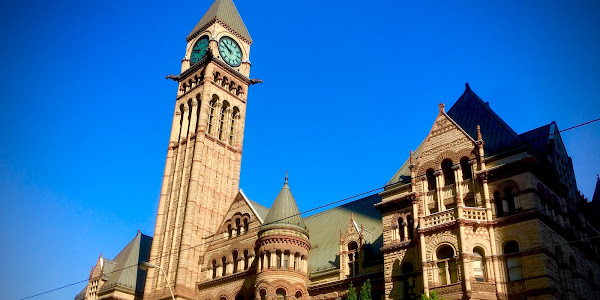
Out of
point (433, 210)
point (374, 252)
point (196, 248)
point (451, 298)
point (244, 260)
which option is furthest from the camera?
point (196, 248)

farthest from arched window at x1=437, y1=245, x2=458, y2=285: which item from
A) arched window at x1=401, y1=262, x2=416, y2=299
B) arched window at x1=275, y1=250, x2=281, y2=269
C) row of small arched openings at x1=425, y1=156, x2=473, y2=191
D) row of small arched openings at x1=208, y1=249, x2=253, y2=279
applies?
row of small arched openings at x1=208, y1=249, x2=253, y2=279

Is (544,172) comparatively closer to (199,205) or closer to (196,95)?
(199,205)

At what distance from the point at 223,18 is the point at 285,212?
3126cm

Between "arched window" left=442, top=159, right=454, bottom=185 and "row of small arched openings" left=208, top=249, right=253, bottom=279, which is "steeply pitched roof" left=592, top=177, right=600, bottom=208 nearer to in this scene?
"arched window" left=442, top=159, right=454, bottom=185

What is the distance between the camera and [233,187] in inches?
2419

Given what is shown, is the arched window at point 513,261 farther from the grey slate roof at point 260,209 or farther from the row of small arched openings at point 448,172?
the grey slate roof at point 260,209

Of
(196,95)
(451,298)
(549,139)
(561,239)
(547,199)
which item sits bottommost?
(451,298)

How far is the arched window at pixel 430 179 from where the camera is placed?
125ft

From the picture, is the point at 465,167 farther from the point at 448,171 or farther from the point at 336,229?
the point at 336,229

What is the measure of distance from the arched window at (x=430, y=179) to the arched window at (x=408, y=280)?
16.7 feet

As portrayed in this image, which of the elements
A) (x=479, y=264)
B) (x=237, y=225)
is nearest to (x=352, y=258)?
(x=479, y=264)

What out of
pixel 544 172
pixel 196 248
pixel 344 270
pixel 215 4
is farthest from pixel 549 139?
pixel 215 4

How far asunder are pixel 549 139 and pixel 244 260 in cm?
2606

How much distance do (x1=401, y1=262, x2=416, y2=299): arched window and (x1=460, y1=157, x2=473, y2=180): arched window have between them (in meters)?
6.46
